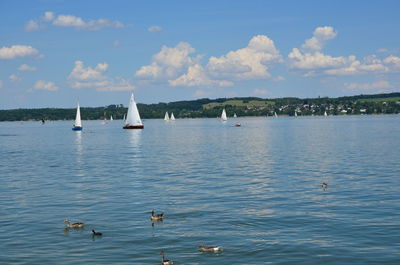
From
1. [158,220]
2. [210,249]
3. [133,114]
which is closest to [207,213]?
[158,220]

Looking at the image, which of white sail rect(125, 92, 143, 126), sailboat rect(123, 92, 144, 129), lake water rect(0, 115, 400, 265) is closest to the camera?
lake water rect(0, 115, 400, 265)

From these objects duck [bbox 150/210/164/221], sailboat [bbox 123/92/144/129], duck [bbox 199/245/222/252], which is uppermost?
sailboat [bbox 123/92/144/129]

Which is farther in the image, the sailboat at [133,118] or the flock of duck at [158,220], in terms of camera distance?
the sailboat at [133,118]

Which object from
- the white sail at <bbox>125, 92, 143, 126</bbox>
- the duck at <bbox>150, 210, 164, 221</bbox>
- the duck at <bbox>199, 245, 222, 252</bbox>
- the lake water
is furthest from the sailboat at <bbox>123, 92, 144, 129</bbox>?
the duck at <bbox>199, 245, 222, 252</bbox>

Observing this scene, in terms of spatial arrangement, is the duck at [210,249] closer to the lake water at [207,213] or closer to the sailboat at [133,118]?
the lake water at [207,213]

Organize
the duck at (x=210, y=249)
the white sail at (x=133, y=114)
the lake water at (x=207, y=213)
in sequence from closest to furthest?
the duck at (x=210, y=249)
the lake water at (x=207, y=213)
the white sail at (x=133, y=114)

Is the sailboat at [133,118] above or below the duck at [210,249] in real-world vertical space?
above

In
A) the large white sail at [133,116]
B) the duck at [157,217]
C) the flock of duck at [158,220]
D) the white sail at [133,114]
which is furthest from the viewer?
the large white sail at [133,116]

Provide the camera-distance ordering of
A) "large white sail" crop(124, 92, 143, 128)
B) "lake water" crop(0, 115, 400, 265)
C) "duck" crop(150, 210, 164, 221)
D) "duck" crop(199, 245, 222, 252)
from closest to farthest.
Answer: "duck" crop(199, 245, 222, 252) → "lake water" crop(0, 115, 400, 265) → "duck" crop(150, 210, 164, 221) → "large white sail" crop(124, 92, 143, 128)

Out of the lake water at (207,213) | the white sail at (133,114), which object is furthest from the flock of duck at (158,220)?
the white sail at (133,114)

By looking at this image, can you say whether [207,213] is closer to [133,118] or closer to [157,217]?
[157,217]

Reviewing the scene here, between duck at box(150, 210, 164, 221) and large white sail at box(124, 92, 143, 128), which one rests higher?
large white sail at box(124, 92, 143, 128)

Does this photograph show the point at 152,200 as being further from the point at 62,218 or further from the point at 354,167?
the point at 354,167

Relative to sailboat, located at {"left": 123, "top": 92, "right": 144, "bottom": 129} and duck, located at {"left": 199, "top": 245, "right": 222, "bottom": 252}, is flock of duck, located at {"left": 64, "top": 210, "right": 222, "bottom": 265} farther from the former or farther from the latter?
sailboat, located at {"left": 123, "top": 92, "right": 144, "bottom": 129}
